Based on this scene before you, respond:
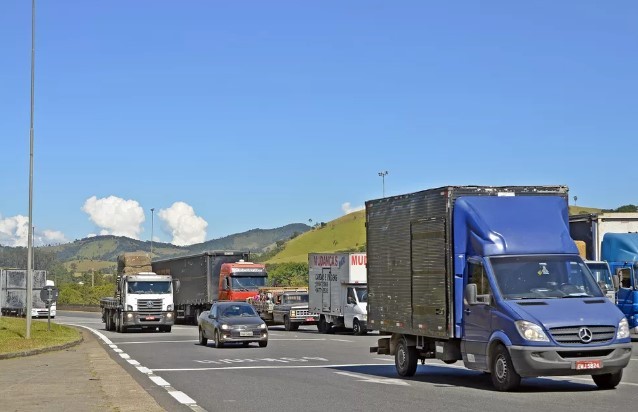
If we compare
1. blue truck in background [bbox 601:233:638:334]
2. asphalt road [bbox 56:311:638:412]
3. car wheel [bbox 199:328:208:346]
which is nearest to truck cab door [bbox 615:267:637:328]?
blue truck in background [bbox 601:233:638:334]

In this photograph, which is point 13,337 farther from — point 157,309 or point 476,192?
point 476,192

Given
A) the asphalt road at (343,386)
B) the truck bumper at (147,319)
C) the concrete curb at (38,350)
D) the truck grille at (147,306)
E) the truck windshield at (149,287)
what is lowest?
the asphalt road at (343,386)

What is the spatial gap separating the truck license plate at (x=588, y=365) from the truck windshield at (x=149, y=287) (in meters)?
36.2

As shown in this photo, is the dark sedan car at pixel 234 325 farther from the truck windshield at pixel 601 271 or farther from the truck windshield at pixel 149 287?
the truck windshield at pixel 149 287

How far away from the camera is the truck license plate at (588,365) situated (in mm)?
15906

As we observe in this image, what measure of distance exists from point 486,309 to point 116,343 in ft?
78.4

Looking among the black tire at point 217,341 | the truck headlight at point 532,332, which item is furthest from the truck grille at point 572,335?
the black tire at point 217,341

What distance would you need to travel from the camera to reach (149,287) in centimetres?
5038

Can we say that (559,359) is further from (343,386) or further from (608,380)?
(343,386)

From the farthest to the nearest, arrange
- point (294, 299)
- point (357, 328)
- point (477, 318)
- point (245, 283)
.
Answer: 1. point (245, 283)
2. point (294, 299)
3. point (357, 328)
4. point (477, 318)

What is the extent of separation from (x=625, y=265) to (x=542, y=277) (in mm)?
18034

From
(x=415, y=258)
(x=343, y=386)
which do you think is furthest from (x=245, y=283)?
(x=343, y=386)

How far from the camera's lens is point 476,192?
18234mm

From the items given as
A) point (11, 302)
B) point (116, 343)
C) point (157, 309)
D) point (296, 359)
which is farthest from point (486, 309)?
point (11, 302)
